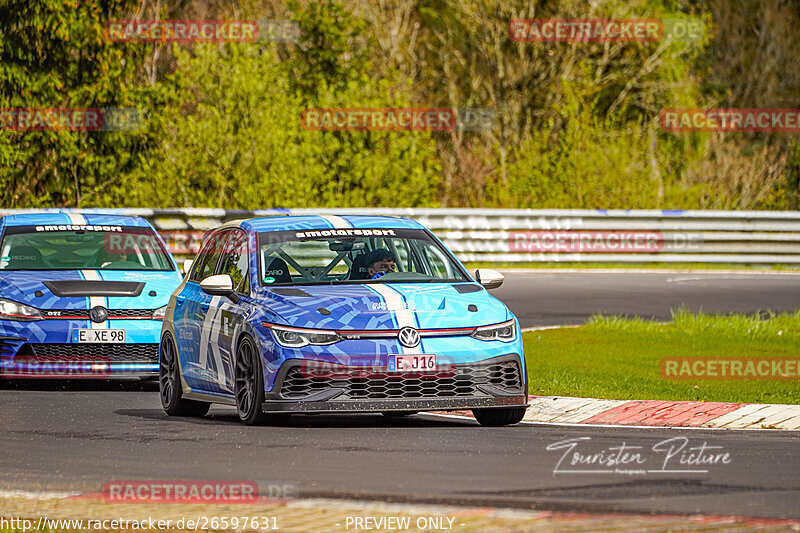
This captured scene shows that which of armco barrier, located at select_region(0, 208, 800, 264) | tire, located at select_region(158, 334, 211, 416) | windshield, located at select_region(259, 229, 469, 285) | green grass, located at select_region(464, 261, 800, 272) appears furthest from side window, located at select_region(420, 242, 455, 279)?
green grass, located at select_region(464, 261, 800, 272)

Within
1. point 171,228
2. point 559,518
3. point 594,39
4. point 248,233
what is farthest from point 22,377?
point 594,39

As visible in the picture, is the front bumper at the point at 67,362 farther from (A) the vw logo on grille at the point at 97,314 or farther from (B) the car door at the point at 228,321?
(B) the car door at the point at 228,321

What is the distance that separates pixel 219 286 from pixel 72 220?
5084 mm

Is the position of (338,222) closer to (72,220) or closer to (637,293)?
(72,220)

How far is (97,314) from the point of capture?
48.8 ft

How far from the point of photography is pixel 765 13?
57.9m

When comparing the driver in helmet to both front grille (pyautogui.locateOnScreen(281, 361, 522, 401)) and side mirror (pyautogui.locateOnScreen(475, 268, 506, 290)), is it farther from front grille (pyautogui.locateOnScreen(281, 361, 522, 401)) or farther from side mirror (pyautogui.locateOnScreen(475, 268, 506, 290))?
front grille (pyautogui.locateOnScreen(281, 361, 522, 401))

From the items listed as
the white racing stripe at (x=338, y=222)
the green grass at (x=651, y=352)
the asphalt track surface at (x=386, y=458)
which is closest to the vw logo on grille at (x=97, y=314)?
the asphalt track surface at (x=386, y=458)

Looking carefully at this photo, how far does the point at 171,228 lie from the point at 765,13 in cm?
3442

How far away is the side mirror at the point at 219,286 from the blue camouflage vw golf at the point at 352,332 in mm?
10

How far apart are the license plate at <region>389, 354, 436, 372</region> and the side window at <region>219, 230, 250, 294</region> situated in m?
1.41

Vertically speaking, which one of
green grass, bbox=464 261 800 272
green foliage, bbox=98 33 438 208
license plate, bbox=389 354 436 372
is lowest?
green grass, bbox=464 261 800 272

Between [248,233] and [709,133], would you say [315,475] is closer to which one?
[248,233]

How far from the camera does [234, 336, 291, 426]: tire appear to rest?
11523 millimetres
